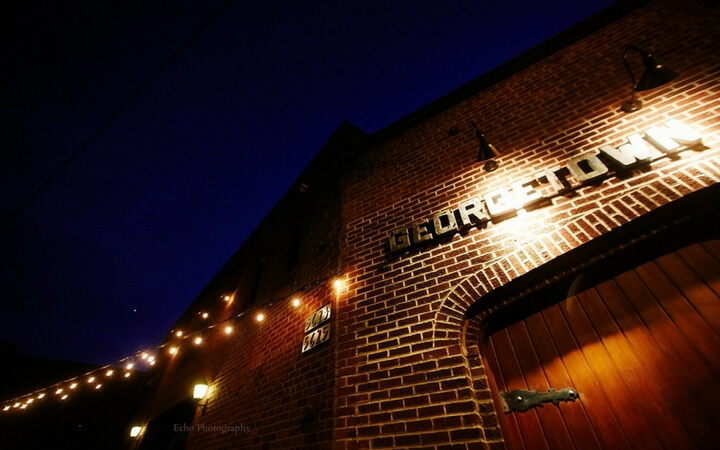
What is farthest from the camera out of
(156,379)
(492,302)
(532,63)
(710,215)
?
(156,379)

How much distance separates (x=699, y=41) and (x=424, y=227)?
11.1 ft

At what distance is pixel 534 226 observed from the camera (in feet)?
9.14

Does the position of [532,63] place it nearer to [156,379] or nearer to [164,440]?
[164,440]

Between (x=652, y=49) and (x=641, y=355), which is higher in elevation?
(x=652, y=49)

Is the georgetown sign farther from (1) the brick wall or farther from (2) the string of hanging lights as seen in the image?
(2) the string of hanging lights

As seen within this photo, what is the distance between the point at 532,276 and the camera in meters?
2.59

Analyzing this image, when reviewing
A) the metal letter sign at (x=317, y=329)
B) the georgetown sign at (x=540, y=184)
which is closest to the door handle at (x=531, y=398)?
the georgetown sign at (x=540, y=184)

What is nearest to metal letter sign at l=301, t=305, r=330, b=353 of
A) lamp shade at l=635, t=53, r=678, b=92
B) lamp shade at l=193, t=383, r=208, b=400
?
lamp shade at l=193, t=383, r=208, b=400

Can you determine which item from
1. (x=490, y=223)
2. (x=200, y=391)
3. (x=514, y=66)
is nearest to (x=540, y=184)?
(x=490, y=223)

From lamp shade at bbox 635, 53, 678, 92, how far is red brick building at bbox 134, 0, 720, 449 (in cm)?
30

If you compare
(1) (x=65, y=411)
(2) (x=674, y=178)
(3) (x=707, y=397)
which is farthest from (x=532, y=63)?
(1) (x=65, y=411)

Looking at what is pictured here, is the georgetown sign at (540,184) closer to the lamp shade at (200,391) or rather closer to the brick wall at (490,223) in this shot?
the brick wall at (490,223)

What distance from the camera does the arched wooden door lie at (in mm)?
1887

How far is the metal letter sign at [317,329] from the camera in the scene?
350cm
